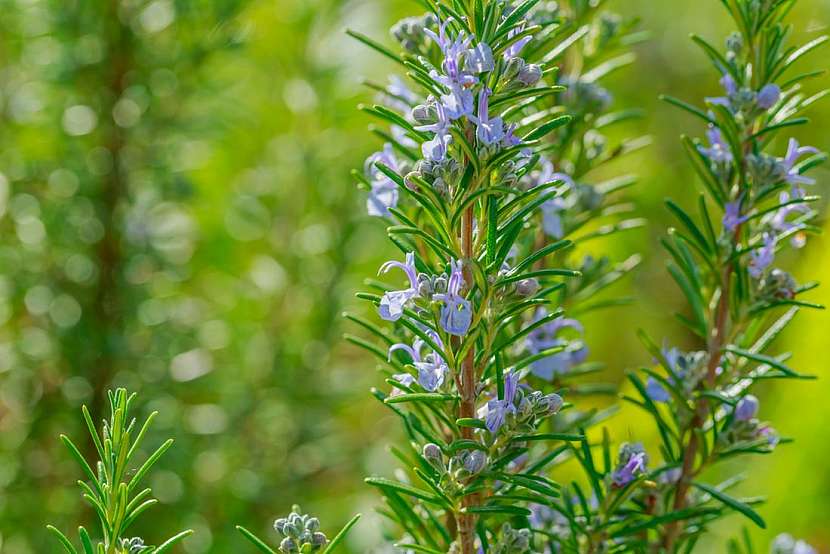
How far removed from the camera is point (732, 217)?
0.75 meters

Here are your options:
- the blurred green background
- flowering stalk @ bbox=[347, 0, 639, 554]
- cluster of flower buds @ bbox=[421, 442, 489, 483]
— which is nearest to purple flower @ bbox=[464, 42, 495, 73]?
flowering stalk @ bbox=[347, 0, 639, 554]

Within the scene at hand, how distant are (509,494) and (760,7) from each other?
0.44 meters

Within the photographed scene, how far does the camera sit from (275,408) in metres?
1.52

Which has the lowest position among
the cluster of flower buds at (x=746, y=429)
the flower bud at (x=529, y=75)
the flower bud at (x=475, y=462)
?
the flower bud at (x=475, y=462)

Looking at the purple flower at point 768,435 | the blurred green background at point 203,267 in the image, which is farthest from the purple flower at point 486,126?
the blurred green background at point 203,267

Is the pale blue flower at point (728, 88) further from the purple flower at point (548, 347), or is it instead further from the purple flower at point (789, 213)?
the purple flower at point (548, 347)

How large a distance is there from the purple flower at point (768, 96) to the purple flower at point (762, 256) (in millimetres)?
103

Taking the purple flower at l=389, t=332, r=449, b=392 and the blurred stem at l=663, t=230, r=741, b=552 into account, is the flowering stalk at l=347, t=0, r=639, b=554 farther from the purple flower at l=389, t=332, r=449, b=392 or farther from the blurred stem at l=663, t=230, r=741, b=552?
the blurred stem at l=663, t=230, r=741, b=552

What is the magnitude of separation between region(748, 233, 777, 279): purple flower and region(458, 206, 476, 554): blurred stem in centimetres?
27

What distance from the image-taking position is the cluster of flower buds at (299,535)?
0.59 meters

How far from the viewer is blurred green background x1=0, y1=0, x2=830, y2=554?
132 centimetres

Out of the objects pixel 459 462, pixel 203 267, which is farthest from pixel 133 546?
pixel 203 267

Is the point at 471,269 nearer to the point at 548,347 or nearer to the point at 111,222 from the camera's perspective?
the point at 548,347

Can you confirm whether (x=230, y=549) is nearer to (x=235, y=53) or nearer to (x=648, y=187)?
(x=235, y=53)
